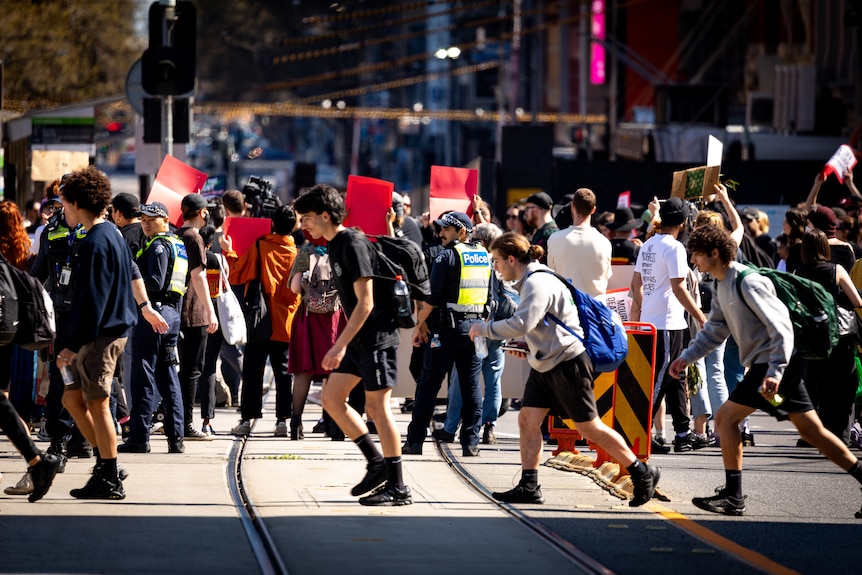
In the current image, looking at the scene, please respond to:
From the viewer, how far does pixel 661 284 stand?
11562mm

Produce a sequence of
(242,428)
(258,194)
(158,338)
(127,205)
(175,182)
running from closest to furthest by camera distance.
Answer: (127,205)
(158,338)
(242,428)
(175,182)
(258,194)

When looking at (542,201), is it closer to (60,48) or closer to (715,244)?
(715,244)

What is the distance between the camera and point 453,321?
11.1m

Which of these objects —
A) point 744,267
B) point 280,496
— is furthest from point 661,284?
point 280,496

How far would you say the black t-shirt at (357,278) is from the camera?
871 cm

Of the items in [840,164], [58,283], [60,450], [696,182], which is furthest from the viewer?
[840,164]

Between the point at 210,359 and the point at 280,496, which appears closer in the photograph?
the point at 280,496

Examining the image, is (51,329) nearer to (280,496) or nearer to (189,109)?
(280,496)

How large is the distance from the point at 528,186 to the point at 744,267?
1783 centimetres

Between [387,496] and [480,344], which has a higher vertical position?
[480,344]

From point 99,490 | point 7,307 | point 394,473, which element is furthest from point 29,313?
point 394,473

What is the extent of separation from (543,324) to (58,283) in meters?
3.25

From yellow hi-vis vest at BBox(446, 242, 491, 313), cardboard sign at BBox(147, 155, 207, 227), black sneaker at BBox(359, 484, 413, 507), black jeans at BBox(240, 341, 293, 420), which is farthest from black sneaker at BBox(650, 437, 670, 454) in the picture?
cardboard sign at BBox(147, 155, 207, 227)

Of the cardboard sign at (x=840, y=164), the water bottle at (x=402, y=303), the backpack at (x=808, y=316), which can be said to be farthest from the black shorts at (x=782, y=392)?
the cardboard sign at (x=840, y=164)
